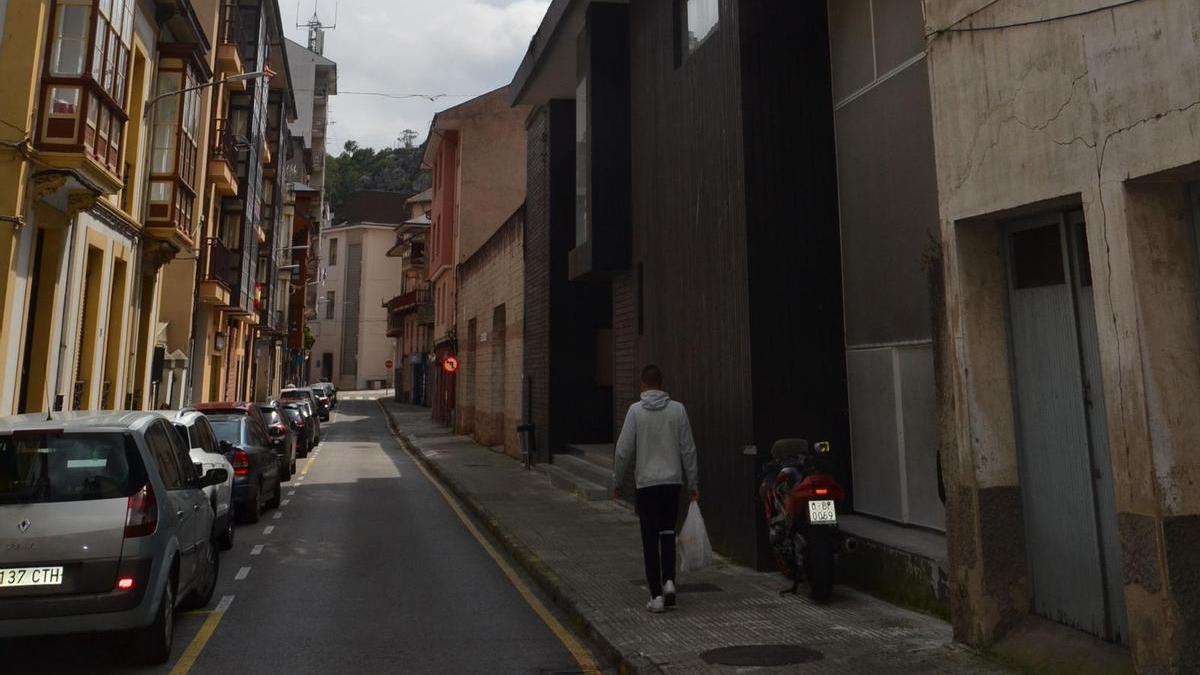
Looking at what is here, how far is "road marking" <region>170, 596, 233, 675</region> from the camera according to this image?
5.38 metres

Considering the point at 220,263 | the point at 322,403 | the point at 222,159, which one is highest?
the point at 222,159

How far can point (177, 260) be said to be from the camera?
22031 millimetres

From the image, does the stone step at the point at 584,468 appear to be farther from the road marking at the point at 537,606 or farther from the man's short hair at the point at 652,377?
the man's short hair at the point at 652,377

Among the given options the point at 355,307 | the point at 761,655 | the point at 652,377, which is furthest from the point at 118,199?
the point at 355,307

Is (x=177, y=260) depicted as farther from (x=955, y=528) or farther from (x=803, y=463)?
(x=955, y=528)

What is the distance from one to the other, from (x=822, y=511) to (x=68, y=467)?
5.59 m

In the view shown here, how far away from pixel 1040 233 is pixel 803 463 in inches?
114

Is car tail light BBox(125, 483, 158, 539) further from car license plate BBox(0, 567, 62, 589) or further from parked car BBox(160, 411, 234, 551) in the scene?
parked car BBox(160, 411, 234, 551)

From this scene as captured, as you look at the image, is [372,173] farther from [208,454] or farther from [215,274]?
[208,454]

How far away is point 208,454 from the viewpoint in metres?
9.78

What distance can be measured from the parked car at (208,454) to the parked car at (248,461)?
1.17 metres

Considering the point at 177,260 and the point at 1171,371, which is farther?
the point at 177,260

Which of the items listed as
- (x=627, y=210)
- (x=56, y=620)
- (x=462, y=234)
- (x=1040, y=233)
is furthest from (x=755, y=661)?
(x=462, y=234)

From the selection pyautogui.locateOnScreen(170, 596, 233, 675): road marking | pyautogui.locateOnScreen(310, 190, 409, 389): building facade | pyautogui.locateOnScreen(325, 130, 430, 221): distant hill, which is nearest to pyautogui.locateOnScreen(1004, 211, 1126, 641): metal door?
pyautogui.locateOnScreen(170, 596, 233, 675): road marking
